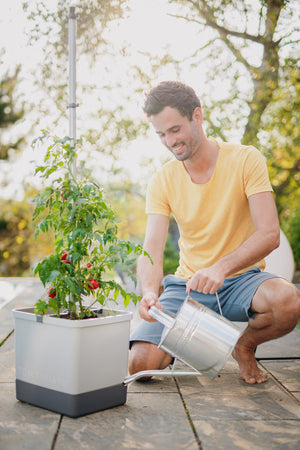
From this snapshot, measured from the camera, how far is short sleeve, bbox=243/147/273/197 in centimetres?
203

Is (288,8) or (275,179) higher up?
(288,8)

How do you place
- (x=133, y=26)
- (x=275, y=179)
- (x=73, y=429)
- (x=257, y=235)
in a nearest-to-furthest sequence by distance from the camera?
(x=73, y=429)
(x=257, y=235)
(x=133, y=26)
(x=275, y=179)

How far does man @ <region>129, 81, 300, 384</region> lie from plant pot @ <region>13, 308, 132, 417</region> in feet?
0.82

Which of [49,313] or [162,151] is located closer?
[49,313]

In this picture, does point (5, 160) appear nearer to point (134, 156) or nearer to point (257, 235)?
point (134, 156)

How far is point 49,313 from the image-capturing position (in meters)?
1.73

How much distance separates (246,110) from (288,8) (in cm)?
105

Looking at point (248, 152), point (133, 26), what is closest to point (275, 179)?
point (133, 26)

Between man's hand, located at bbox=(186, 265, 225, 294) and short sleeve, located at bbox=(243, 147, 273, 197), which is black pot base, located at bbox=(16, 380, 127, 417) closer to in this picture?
man's hand, located at bbox=(186, 265, 225, 294)

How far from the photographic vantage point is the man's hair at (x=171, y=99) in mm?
2061

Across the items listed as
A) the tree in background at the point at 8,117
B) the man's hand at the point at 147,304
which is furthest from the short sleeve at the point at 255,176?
the tree in background at the point at 8,117

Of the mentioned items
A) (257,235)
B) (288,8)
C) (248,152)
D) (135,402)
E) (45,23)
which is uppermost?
(288,8)

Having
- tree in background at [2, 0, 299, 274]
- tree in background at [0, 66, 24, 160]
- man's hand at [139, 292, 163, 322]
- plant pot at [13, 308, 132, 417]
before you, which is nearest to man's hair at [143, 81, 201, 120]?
man's hand at [139, 292, 163, 322]

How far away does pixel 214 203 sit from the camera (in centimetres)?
216
